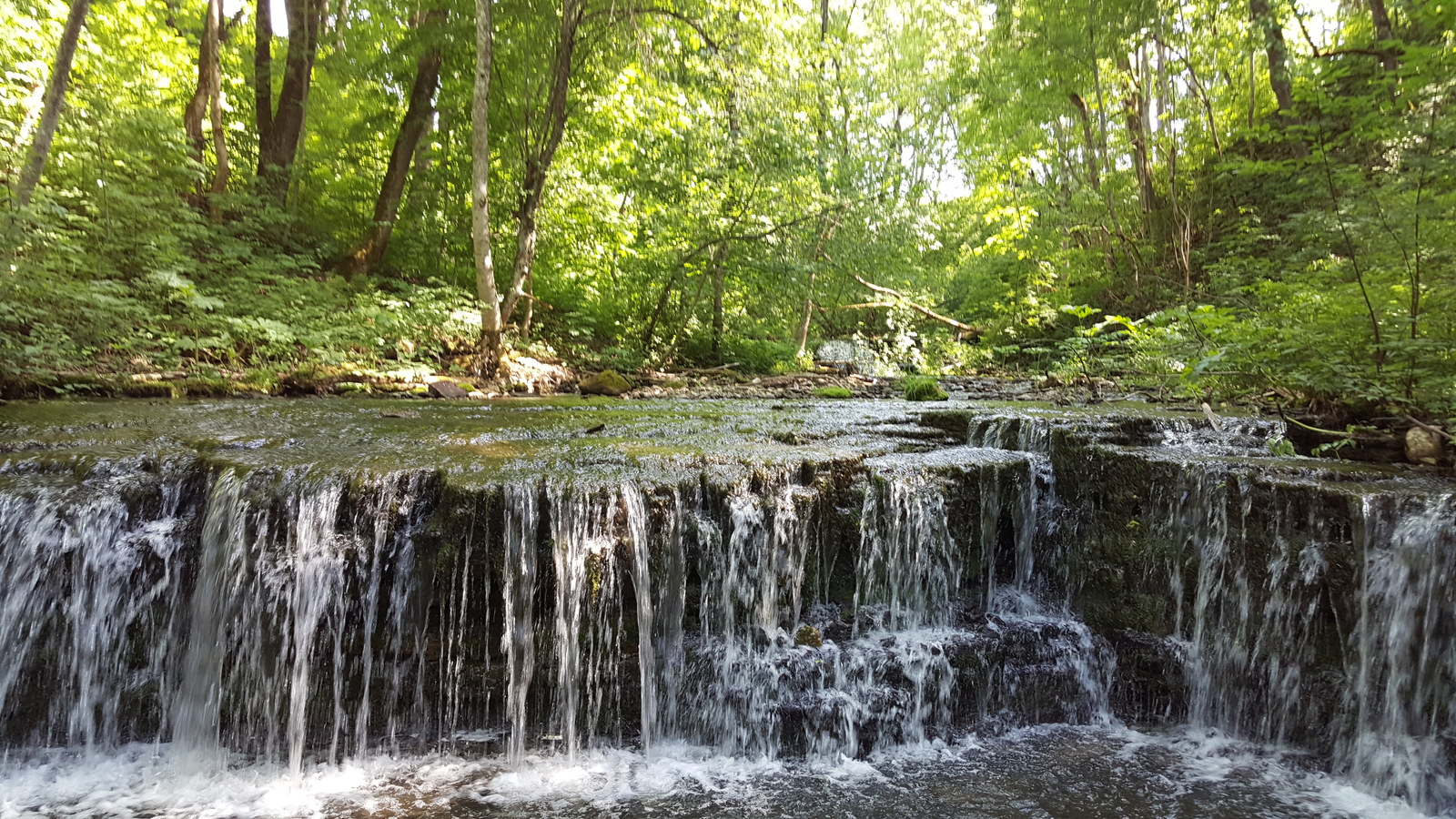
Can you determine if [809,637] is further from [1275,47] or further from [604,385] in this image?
[1275,47]

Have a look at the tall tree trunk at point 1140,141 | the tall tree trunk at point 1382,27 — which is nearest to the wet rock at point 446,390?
the tall tree trunk at point 1140,141

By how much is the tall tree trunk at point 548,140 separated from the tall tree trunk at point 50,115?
487 cm

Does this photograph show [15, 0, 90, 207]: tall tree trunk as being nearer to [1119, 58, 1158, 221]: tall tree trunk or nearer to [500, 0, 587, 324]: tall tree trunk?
[500, 0, 587, 324]: tall tree trunk

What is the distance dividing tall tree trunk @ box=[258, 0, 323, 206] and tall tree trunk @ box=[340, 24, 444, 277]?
153 cm

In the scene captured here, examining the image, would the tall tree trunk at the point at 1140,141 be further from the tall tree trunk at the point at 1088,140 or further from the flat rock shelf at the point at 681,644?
the flat rock shelf at the point at 681,644

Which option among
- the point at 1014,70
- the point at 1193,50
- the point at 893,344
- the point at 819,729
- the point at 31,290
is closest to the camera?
the point at 819,729

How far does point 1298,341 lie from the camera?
5047 millimetres

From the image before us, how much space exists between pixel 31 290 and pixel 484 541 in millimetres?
5524

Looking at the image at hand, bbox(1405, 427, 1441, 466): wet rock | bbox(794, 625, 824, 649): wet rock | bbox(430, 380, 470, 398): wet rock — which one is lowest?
bbox(794, 625, 824, 649): wet rock

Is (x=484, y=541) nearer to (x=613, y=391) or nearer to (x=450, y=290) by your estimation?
(x=613, y=391)

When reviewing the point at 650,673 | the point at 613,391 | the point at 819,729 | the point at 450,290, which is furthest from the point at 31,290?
the point at 819,729

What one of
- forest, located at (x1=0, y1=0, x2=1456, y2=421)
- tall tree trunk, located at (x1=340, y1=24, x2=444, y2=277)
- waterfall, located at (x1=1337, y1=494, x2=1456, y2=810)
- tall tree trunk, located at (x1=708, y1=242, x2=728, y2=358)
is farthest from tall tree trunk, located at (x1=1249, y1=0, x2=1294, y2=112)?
tall tree trunk, located at (x1=340, y1=24, x2=444, y2=277)

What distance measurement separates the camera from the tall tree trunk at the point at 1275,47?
366 inches

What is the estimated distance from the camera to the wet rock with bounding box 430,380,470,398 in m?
8.79
